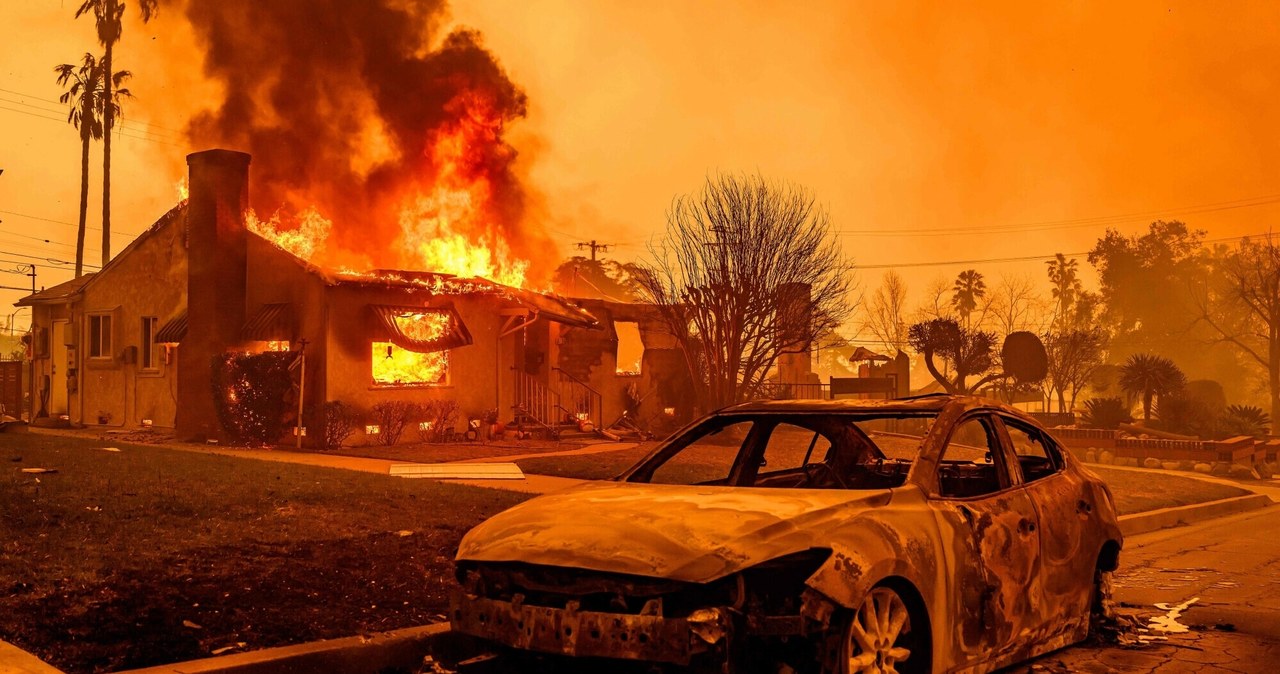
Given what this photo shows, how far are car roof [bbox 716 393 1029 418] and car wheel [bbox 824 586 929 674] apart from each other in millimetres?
1183

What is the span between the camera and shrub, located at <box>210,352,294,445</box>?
22.7 meters

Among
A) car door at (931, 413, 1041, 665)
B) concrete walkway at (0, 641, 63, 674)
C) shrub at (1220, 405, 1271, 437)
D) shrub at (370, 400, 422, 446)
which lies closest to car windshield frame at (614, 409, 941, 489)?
car door at (931, 413, 1041, 665)

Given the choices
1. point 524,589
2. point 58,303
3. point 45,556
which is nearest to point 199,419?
point 58,303

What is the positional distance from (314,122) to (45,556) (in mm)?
26956

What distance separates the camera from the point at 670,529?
4.59 m

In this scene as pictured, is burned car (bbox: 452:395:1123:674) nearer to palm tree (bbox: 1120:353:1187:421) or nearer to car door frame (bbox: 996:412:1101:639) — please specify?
car door frame (bbox: 996:412:1101:639)

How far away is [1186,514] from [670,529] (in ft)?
40.8

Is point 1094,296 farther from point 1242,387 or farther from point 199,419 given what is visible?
point 199,419

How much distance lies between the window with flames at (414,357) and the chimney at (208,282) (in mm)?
3178

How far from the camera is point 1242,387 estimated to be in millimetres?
83438

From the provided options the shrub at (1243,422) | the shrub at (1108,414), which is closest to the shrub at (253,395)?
the shrub at (1108,414)

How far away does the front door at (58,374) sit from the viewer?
31.0 metres

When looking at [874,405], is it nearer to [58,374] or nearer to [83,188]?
[58,374]

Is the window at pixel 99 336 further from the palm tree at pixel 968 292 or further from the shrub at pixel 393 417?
the palm tree at pixel 968 292
